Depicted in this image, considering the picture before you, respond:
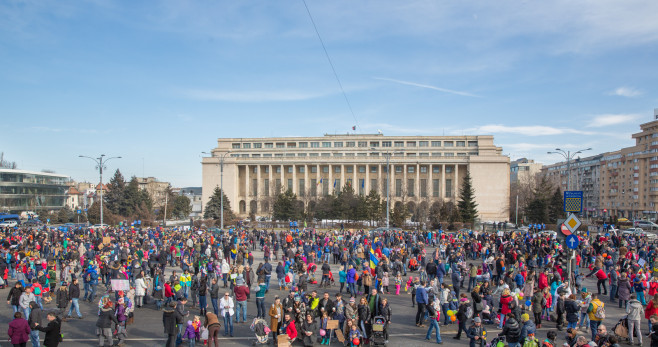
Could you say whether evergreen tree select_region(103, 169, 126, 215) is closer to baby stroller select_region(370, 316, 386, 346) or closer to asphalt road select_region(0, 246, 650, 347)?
asphalt road select_region(0, 246, 650, 347)

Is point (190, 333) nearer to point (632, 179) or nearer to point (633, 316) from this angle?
point (633, 316)

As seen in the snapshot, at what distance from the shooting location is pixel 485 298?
13.2 metres

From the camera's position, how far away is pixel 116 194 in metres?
74.8

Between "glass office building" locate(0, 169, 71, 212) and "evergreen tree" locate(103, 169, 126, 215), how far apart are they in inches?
484

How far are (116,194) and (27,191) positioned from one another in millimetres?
28413

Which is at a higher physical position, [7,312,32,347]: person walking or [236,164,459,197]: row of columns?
[236,164,459,197]: row of columns

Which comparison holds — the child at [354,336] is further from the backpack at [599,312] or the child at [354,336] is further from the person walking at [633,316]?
the person walking at [633,316]

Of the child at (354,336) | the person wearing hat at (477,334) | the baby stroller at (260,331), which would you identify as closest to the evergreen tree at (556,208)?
the person wearing hat at (477,334)

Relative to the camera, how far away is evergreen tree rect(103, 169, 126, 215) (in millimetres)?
73562

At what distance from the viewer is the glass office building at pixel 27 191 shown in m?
83.0

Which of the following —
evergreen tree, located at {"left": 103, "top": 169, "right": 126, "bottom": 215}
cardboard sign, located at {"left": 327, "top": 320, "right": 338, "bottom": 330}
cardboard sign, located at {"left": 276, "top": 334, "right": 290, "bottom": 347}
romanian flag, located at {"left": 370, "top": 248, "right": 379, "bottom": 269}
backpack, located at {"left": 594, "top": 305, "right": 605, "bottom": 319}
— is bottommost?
cardboard sign, located at {"left": 276, "top": 334, "right": 290, "bottom": 347}

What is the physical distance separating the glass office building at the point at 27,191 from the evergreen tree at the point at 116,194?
40.3 ft

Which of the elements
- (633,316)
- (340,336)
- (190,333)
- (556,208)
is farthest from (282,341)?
(556,208)

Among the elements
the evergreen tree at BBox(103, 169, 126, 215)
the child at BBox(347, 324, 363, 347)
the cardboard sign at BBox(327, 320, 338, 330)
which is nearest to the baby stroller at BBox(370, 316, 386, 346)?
the child at BBox(347, 324, 363, 347)
